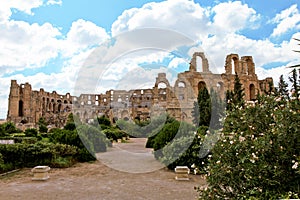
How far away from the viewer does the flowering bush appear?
3.28m

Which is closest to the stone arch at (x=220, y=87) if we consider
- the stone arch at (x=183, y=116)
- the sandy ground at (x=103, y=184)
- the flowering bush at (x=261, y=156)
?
the stone arch at (x=183, y=116)

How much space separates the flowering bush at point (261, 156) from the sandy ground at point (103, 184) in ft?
8.11

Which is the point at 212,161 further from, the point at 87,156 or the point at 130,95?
the point at 130,95

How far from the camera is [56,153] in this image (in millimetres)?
10125

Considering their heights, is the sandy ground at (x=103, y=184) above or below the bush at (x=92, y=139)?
below

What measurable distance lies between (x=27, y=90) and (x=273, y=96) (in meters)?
57.0

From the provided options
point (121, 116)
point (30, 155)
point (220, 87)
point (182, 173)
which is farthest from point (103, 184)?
point (121, 116)

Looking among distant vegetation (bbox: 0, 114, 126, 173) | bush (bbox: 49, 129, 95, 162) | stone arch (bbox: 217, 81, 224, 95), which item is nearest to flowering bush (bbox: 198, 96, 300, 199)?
distant vegetation (bbox: 0, 114, 126, 173)

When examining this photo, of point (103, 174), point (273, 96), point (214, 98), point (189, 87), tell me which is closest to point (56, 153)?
point (103, 174)

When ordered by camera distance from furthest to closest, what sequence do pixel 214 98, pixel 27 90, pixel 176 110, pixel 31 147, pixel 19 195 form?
1. pixel 27 90
2. pixel 176 110
3. pixel 214 98
4. pixel 31 147
5. pixel 19 195

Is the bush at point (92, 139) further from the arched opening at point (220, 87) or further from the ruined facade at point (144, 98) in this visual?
the arched opening at point (220, 87)

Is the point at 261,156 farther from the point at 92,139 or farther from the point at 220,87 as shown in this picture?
the point at 220,87

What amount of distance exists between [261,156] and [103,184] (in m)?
4.86

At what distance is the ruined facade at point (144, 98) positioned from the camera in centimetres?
3422
